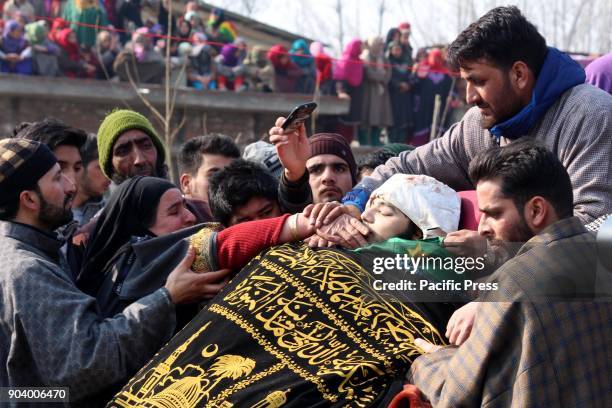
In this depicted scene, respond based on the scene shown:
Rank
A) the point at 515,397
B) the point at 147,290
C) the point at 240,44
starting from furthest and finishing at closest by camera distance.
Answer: the point at 240,44, the point at 147,290, the point at 515,397

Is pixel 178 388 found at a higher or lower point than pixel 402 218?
lower

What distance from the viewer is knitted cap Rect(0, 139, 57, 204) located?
4.14m

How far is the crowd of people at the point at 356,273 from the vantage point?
295cm

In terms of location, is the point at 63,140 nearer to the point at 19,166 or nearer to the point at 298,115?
the point at 19,166

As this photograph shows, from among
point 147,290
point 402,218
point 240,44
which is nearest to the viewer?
point 402,218

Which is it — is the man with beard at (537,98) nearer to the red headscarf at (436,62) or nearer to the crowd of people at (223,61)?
the crowd of people at (223,61)

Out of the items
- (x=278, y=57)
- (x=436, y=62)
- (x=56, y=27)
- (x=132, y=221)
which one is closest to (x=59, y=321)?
(x=132, y=221)

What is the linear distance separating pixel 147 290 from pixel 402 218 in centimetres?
107

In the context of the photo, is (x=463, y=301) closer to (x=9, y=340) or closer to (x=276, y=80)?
(x=9, y=340)

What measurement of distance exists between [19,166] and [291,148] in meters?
1.10

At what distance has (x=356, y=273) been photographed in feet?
12.0

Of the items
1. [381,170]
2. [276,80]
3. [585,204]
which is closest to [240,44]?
[276,80]

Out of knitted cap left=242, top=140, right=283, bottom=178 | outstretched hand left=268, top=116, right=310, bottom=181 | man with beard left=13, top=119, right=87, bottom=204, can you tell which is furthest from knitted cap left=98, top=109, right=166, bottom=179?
outstretched hand left=268, top=116, right=310, bottom=181

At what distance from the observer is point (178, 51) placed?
13523 millimetres
